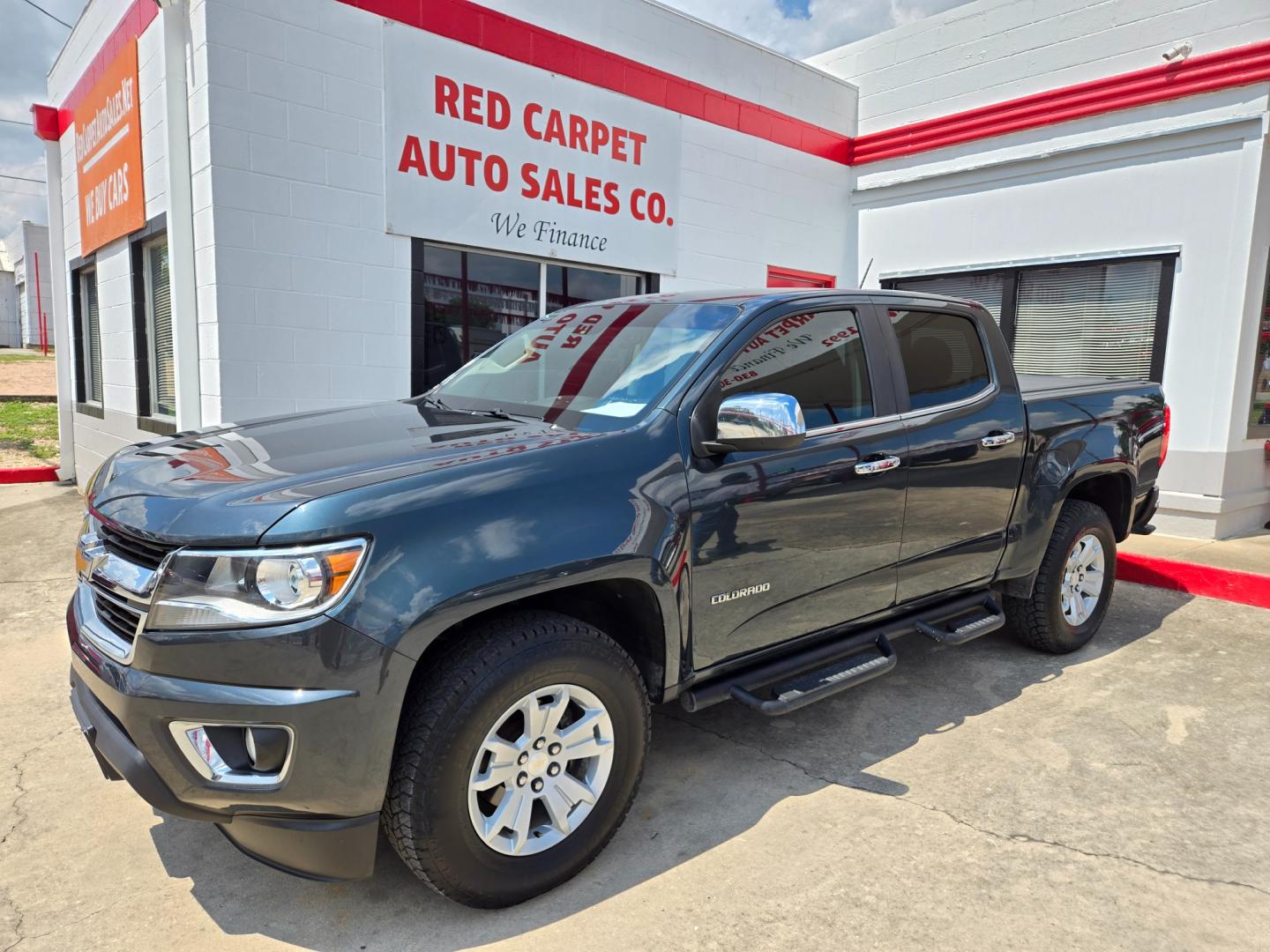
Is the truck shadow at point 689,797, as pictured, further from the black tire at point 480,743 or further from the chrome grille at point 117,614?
the chrome grille at point 117,614

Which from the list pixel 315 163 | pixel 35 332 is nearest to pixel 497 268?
pixel 315 163

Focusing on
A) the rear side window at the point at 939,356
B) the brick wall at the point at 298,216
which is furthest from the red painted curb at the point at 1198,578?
the brick wall at the point at 298,216

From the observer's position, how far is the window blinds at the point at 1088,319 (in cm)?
792

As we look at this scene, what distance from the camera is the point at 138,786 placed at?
2.17 meters

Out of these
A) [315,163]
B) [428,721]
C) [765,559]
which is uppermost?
[315,163]

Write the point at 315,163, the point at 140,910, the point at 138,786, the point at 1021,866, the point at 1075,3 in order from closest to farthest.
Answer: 1. the point at 138,786
2. the point at 140,910
3. the point at 1021,866
4. the point at 315,163
5. the point at 1075,3

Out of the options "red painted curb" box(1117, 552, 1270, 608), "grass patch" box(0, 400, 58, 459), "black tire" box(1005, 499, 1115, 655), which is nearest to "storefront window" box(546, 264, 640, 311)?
"black tire" box(1005, 499, 1115, 655)

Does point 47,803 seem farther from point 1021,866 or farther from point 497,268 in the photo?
point 497,268

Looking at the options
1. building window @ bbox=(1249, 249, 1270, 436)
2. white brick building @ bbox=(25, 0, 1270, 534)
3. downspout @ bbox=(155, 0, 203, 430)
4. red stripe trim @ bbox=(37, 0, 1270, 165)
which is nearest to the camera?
downspout @ bbox=(155, 0, 203, 430)

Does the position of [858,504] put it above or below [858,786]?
above

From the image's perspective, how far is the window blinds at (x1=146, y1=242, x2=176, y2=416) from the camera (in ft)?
23.9

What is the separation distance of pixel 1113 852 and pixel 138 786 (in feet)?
9.81

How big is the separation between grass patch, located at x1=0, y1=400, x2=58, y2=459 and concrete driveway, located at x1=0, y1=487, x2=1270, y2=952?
9360 millimetres

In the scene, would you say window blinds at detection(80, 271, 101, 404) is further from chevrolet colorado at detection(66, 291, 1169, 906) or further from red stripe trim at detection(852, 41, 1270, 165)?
red stripe trim at detection(852, 41, 1270, 165)
